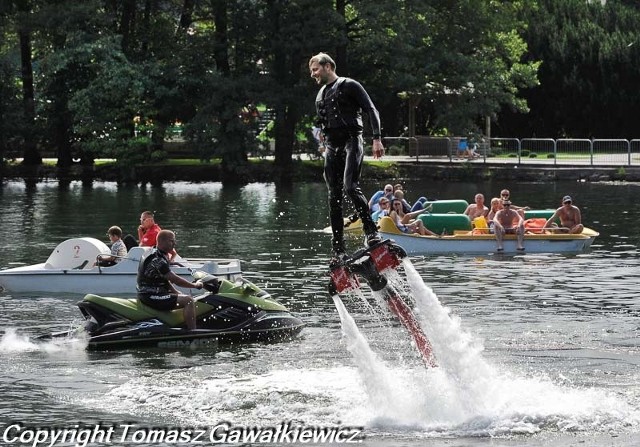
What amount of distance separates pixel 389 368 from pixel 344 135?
218 inches

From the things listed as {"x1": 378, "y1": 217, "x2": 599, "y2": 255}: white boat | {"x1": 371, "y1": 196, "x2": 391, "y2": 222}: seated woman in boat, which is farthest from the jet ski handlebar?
{"x1": 371, "y1": 196, "x2": 391, "y2": 222}: seated woman in boat

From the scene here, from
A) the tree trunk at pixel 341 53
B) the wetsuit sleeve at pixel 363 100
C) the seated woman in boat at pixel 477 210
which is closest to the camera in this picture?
the wetsuit sleeve at pixel 363 100

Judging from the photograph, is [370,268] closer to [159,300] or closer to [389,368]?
[389,368]

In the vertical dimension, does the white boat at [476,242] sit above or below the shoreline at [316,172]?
below

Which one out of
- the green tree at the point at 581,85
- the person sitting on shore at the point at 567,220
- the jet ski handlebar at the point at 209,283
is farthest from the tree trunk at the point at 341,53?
the jet ski handlebar at the point at 209,283

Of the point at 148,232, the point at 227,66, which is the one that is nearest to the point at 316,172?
the point at 227,66

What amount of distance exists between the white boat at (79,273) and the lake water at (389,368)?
26 cm

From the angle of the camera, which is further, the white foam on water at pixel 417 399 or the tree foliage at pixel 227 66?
the tree foliage at pixel 227 66

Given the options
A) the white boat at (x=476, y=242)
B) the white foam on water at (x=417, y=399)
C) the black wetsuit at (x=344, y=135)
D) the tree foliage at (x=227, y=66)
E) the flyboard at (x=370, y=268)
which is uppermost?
the tree foliage at (x=227, y=66)

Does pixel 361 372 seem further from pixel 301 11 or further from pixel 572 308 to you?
pixel 301 11

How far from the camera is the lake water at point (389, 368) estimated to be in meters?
15.7

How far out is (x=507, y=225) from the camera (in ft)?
112

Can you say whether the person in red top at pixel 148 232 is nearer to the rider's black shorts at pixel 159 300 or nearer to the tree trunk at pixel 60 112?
the rider's black shorts at pixel 159 300

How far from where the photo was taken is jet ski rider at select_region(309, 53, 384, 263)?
14156 millimetres
